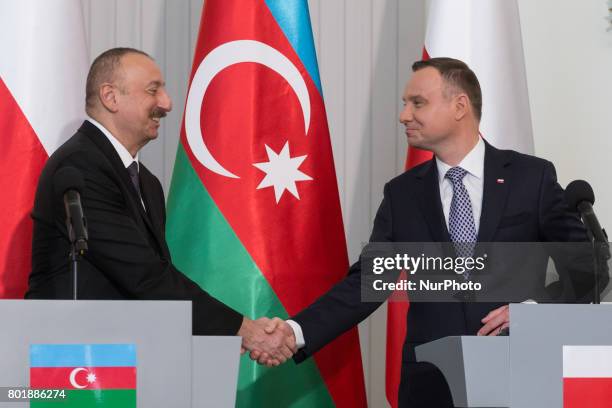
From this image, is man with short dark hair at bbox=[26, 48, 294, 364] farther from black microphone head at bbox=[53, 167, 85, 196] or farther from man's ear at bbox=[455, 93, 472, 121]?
man's ear at bbox=[455, 93, 472, 121]

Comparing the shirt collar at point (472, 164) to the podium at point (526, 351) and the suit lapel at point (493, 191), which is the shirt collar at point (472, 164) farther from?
the podium at point (526, 351)

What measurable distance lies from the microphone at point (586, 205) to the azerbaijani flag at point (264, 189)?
1.49 m

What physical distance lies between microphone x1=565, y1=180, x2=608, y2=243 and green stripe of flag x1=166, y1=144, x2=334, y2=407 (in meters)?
1.52

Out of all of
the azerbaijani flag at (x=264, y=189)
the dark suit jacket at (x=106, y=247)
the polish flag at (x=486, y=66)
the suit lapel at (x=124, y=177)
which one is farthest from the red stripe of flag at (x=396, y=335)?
the suit lapel at (x=124, y=177)

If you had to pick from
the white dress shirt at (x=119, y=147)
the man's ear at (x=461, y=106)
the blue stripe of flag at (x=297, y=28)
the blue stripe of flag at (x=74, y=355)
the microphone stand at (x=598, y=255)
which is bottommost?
the blue stripe of flag at (x=74, y=355)

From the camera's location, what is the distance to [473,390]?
2359mm

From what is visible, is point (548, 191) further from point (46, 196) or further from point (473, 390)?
point (46, 196)

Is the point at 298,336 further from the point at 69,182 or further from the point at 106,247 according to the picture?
the point at 69,182

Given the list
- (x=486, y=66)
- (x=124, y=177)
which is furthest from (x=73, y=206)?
(x=486, y=66)

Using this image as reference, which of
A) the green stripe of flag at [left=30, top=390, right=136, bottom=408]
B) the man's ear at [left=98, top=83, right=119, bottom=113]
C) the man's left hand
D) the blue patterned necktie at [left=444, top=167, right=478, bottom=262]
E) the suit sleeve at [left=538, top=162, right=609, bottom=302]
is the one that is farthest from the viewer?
the man's ear at [left=98, top=83, right=119, bottom=113]

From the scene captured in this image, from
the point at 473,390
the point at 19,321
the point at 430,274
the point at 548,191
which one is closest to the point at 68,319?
the point at 19,321

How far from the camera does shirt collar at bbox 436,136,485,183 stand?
11.1 ft

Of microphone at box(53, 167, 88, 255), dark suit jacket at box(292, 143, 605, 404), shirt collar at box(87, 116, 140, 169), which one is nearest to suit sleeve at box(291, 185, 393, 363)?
dark suit jacket at box(292, 143, 605, 404)

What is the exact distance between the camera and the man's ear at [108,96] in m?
3.35
